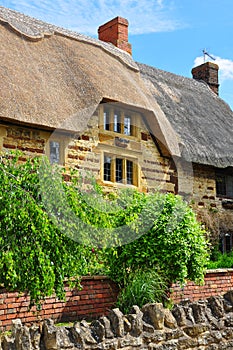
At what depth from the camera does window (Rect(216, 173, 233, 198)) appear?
1959 centimetres

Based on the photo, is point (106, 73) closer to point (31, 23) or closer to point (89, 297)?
point (31, 23)

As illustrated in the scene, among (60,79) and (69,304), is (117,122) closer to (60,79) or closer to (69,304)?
(60,79)

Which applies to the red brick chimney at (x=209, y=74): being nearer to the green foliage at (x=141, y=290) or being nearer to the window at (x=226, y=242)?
the window at (x=226, y=242)

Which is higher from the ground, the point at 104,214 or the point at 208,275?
the point at 104,214

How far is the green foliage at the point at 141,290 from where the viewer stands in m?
10.1

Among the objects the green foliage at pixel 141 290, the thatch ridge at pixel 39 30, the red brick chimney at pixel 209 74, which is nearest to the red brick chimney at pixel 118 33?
the thatch ridge at pixel 39 30

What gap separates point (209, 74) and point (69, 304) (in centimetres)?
1732

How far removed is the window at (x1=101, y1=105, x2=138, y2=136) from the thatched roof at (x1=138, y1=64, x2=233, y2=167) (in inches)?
74.3

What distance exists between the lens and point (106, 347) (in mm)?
5758

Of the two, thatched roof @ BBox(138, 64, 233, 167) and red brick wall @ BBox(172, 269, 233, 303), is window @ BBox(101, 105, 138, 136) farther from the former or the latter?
red brick wall @ BBox(172, 269, 233, 303)

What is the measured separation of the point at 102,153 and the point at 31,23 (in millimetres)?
5012

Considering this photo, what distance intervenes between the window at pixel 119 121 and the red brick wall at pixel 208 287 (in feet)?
17.5

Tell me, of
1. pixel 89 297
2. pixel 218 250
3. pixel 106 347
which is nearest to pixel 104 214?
pixel 89 297

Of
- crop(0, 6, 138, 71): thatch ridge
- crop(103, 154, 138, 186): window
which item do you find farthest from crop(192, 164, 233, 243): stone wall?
crop(0, 6, 138, 71): thatch ridge
